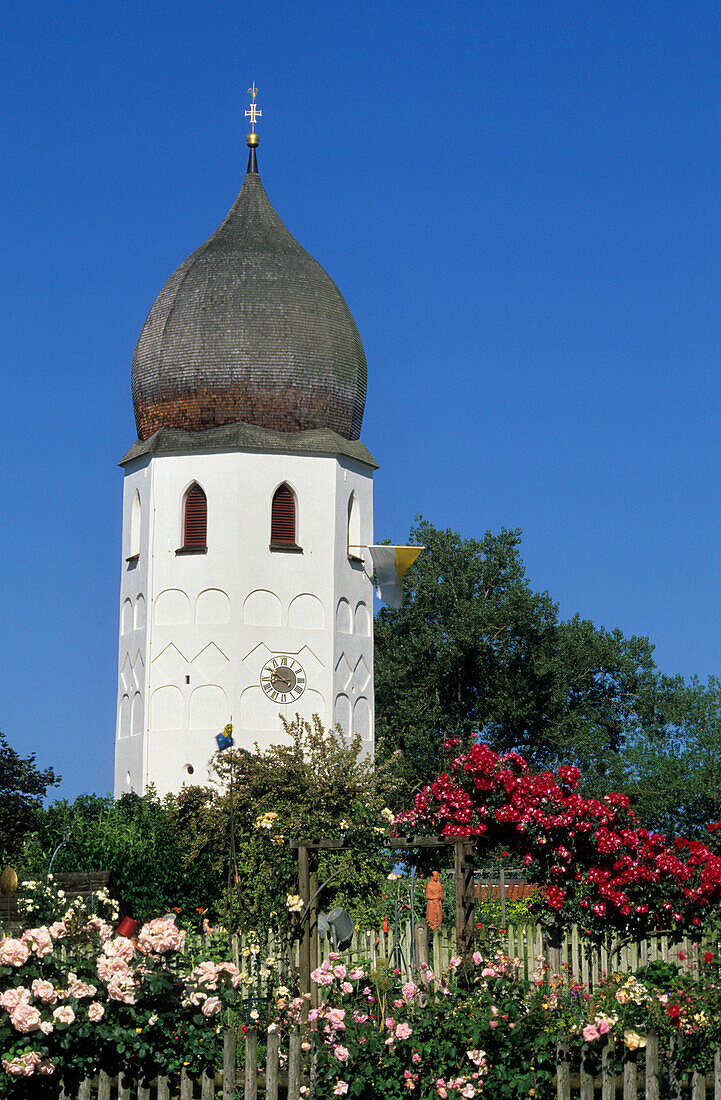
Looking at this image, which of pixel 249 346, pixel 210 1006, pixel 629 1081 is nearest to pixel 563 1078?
pixel 629 1081

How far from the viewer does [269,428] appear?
4328 centimetres

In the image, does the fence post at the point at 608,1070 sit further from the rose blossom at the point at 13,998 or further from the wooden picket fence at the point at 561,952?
the wooden picket fence at the point at 561,952

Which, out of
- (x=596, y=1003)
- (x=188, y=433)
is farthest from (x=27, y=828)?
(x=596, y=1003)

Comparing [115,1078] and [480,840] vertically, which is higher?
[480,840]

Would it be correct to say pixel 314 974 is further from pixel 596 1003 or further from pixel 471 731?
pixel 471 731

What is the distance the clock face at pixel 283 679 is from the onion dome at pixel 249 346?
596 cm

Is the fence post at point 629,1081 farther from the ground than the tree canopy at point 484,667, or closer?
closer

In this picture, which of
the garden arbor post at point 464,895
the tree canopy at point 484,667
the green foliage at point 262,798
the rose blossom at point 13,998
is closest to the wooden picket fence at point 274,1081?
the rose blossom at point 13,998

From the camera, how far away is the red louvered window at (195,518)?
42.8 m

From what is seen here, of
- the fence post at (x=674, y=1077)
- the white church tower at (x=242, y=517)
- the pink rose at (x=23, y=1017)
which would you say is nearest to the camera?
the pink rose at (x=23, y=1017)

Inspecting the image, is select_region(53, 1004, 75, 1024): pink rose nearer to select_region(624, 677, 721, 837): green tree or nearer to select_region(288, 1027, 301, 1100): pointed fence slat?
select_region(288, 1027, 301, 1100): pointed fence slat

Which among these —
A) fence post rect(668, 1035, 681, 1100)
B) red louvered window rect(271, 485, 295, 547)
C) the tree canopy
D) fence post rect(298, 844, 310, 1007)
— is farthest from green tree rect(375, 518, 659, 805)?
fence post rect(668, 1035, 681, 1100)

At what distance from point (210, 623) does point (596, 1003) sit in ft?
94.9

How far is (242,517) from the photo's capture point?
42.3 metres
